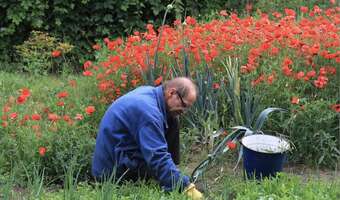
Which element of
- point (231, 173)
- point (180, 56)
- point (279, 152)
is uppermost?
point (180, 56)

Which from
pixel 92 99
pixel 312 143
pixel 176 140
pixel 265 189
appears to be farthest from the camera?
pixel 92 99

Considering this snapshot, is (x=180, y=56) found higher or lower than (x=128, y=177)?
higher

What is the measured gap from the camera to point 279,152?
162 inches

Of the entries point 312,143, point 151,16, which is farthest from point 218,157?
point 151,16

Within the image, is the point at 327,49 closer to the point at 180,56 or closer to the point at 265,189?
the point at 180,56

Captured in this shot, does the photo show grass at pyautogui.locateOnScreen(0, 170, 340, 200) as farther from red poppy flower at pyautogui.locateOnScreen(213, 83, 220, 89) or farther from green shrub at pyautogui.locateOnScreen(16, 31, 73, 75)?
green shrub at pyautogui.locateOnScreen(16, 31, 73, 75)

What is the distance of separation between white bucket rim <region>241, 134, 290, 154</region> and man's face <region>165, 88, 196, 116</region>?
23.1 inches

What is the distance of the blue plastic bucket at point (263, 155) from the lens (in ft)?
13.5

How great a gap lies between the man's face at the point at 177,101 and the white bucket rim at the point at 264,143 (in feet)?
1.93

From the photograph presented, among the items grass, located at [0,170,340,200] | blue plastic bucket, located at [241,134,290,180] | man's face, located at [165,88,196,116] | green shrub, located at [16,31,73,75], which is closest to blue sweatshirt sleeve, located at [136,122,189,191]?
grass, located at [0,170,340,200]

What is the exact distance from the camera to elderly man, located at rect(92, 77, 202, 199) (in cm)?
378

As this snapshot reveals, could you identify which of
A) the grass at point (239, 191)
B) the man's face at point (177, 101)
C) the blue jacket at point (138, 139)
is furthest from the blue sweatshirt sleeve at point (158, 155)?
the man's face at point (177, 101)

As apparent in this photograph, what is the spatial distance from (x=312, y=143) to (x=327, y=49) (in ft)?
3.37

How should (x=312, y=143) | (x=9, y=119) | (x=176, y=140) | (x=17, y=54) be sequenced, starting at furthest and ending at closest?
(x=17, y=54) < (x=9, y=119) < (x=312, y=143) < (x=176, y=140)
